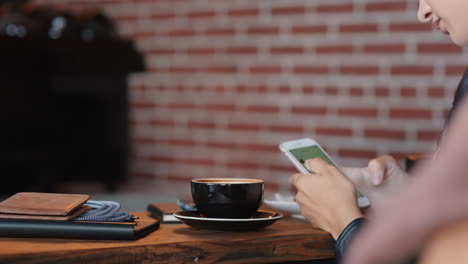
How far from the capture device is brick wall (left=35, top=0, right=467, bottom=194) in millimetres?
3131

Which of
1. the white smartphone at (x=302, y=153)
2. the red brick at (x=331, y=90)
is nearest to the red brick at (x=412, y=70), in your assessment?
the red brick at (x=331, y=90)

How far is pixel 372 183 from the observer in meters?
1.51

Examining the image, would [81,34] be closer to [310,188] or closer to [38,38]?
[38,38]

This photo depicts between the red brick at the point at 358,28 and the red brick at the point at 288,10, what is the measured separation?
252 millimetres

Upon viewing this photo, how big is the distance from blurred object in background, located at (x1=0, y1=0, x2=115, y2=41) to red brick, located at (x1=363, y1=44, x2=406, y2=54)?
1.64 metres

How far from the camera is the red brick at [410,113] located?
3096 millimetres

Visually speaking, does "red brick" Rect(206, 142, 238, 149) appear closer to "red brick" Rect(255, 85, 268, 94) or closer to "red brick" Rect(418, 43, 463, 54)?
"red brick" Rect(255, 85, 268, 94)

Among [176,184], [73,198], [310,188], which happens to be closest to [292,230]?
[310,188]

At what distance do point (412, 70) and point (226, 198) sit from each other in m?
2.06

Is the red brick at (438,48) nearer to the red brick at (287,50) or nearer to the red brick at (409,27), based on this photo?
the red brick at (409,27)

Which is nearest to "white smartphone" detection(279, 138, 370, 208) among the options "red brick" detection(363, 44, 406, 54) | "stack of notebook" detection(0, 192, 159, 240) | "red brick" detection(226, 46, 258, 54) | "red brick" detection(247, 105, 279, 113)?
"stack of notebook" detection(0, 192, 159, 240)

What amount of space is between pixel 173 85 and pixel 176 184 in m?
0.55

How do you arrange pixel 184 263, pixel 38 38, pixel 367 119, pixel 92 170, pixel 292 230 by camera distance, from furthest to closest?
pixel 92 170 → pixel 38 38 → pixel 367 119 → pixel 292 230 → pixel 184 263

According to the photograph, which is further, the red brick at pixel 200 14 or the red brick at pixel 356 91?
the red brick at pixel 200 14
